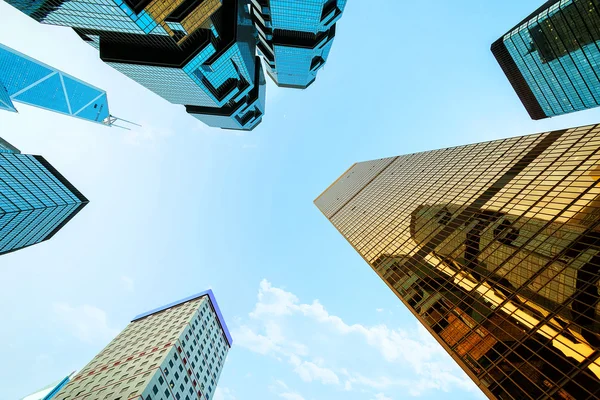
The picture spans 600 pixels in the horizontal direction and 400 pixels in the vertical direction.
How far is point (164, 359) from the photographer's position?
51969mm

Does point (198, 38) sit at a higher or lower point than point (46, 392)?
higher

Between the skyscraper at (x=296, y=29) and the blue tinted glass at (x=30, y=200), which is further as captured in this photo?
the blue tinted glass at (x=30, y=200)

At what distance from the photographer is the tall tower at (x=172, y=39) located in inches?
1923

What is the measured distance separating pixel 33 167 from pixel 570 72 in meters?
168

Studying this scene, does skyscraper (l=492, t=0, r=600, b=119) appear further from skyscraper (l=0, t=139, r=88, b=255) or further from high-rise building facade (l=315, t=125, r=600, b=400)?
skyscraper (l=0, t=139, r=88, b=255)

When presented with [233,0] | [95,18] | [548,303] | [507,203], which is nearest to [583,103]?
[507,203]

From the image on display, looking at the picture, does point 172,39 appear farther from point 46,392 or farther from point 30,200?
point 46,392

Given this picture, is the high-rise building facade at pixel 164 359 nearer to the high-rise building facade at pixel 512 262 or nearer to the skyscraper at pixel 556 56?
the high-rise building facade at pixel 512 262

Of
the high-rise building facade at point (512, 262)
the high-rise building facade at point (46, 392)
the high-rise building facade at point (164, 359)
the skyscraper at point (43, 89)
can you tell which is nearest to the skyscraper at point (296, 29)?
the high-rise building facade at point (512, 262)

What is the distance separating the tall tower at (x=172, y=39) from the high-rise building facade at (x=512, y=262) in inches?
2376

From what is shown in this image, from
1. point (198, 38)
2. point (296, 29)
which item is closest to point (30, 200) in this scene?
point (198, 38)

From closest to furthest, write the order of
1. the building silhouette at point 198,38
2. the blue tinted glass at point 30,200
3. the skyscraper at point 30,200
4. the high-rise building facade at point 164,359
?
the high-rise building facade at point 164,359 → the building silhouette at point 198,38 → the blue tinted glass at point 30,200 → the skyscraper at point 30,200

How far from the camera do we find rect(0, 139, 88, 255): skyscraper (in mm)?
82056

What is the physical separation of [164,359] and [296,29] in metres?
85.7
